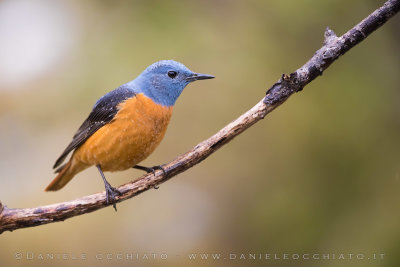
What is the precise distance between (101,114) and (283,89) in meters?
2.11

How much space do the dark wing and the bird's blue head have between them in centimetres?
17

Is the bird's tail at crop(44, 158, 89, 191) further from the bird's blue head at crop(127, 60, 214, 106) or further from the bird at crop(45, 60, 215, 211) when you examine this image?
the bird's blue head at crop(127, 60, 214, 106)

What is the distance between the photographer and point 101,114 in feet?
15.7

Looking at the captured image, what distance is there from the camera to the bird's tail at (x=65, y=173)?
5051mm

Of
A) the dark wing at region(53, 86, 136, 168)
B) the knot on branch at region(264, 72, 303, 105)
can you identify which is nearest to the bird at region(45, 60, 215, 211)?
the dark wing at region(53, 86, 136, 168)

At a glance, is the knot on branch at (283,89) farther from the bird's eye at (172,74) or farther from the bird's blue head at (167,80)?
the bird's eye at (172,74)

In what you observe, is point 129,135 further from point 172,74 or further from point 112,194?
point 172,74

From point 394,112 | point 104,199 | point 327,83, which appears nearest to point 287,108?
point 327,83

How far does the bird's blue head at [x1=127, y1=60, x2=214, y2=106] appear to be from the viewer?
15.8 feet

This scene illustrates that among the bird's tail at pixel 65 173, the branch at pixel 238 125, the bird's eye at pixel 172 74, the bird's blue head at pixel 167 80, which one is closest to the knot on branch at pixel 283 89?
the branch at pixel 238 125

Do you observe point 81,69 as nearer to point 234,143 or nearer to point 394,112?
point 234,143

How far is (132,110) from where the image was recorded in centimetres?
457

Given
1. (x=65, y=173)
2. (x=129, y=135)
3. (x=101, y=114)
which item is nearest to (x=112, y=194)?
(x=129, y=135)

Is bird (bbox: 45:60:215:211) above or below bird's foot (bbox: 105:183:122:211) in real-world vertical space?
above
